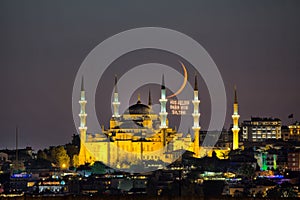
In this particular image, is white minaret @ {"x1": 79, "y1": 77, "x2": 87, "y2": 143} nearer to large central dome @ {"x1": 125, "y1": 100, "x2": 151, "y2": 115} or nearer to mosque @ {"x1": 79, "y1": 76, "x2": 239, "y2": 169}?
mosque @ {"x1": 79, "y1": 76, "x2": 239, "y2": 169}

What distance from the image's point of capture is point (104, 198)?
710 inches

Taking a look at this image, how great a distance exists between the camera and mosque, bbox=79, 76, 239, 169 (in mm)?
79562

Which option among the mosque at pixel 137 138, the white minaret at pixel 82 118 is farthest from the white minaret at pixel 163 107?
the white minaret at pixel 82 118

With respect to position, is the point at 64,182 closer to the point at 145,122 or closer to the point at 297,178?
the point at 297,178

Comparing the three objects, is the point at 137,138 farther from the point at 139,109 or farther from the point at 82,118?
the point at 82,118

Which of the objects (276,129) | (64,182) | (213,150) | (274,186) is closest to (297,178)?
(274,186)

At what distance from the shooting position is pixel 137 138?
8275 cm

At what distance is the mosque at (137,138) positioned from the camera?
79562 millimetres

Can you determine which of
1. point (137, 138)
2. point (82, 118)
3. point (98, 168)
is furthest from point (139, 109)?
point (98, 168)

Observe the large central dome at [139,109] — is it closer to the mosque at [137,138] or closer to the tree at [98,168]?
the mosque at [137,138]

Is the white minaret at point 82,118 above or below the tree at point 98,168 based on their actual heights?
above

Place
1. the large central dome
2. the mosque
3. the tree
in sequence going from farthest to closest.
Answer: the large central dome
the mosque
the tree

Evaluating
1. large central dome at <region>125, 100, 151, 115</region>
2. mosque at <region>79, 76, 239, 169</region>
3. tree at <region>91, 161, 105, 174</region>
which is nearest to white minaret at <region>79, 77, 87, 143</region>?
mosque at <region>79, 76, 239, 169</region>

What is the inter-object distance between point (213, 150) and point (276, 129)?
2678cm
